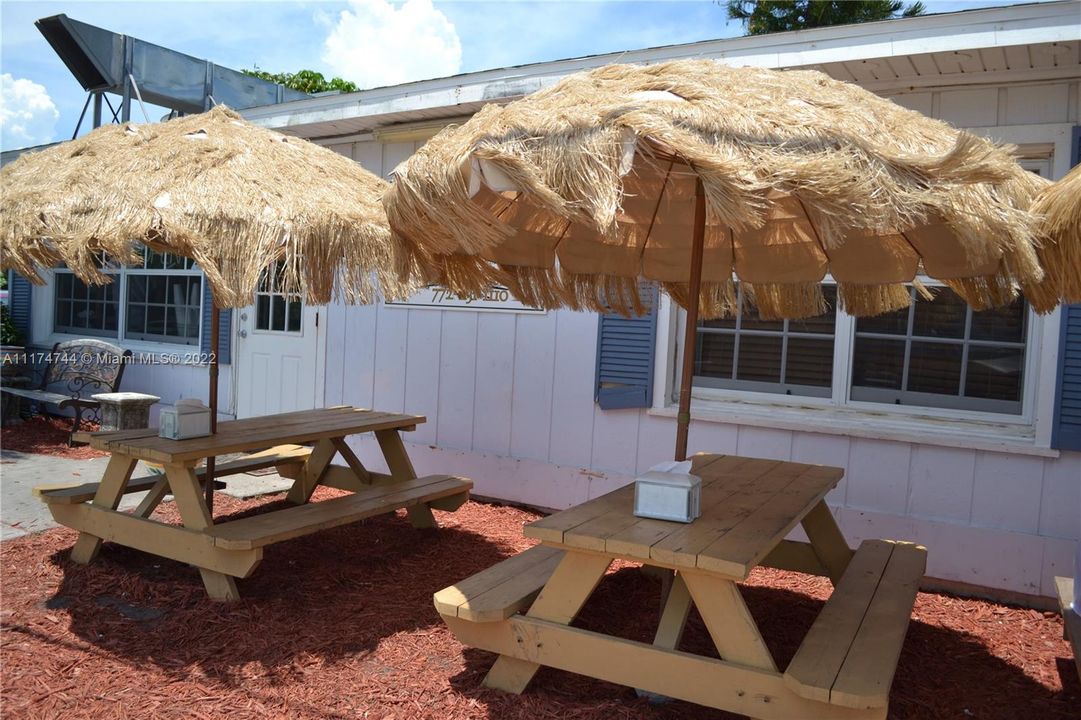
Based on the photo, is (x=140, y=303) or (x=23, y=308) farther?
(x=23, y=308)

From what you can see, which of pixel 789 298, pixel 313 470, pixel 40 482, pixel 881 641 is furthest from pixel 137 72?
pixel 881 641

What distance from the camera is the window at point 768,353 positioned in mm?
4840

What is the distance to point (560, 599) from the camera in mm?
2797

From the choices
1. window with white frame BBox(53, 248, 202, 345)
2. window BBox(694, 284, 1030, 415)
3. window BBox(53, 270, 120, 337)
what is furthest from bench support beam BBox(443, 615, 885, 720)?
window BBox(53, 270, 120, 337)

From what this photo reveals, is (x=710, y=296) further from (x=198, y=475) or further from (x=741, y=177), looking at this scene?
(x=198, y=475)

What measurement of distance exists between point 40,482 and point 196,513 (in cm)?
331

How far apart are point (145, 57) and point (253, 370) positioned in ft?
14.9

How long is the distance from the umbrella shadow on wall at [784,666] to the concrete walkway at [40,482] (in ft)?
10.8

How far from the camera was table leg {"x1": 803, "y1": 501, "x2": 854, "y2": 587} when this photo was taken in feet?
12.8

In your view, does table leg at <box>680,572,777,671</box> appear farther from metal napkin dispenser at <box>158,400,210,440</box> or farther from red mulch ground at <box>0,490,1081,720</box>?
metal napkin dispenser at <box>158,400,210,440</box>

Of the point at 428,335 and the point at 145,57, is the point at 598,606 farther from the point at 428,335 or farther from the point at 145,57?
the point at 145,57

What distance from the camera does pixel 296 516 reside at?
157 inches

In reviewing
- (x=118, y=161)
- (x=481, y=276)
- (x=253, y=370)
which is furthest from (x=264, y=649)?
(x=253, y=370)

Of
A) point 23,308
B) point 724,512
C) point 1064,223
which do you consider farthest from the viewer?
point 23,308
